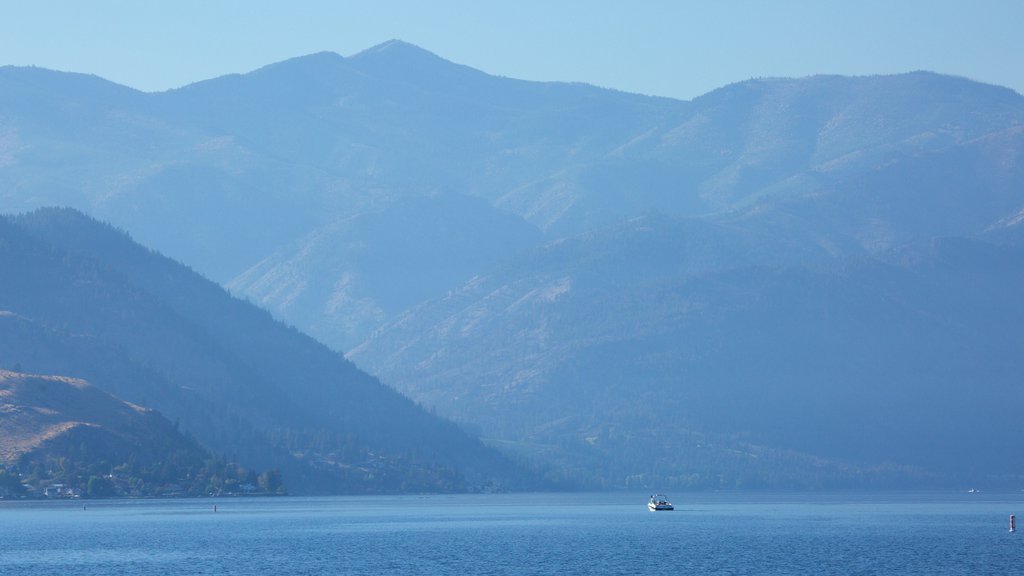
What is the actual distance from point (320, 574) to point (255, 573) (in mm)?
7187

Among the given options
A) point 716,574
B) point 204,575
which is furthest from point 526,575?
point 204,575

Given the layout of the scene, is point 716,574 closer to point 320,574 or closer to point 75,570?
point 320,574

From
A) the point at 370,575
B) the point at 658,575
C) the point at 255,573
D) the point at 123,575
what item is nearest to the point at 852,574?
the point at 658,575

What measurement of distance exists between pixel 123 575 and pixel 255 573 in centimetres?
1434

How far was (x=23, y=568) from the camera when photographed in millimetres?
199500

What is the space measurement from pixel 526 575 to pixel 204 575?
114 feet

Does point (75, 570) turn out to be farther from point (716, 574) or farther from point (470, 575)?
point (716, 574)

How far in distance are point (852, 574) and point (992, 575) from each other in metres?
14.9

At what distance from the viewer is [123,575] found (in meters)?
195

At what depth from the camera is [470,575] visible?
647ft

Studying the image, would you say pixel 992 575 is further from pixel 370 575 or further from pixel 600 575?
pixel 370 575

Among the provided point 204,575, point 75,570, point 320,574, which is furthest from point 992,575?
point 75,570

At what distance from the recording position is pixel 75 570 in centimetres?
19900

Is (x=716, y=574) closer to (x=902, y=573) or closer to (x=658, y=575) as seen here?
(x=658, y=575)
